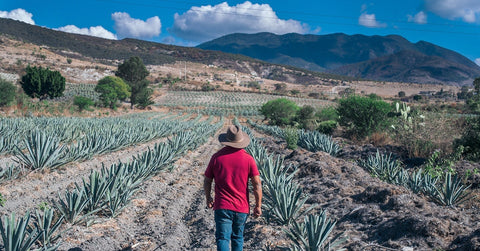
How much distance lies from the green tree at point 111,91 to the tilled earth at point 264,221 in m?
31.9

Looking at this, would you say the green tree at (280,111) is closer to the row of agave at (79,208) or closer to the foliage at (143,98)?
the foliage at (143,98)

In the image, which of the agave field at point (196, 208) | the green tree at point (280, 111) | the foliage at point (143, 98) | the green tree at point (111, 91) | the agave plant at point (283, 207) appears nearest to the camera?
the agave field at point (196, 208)

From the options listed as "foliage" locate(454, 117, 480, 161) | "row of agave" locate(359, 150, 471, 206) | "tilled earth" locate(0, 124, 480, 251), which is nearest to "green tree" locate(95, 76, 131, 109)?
"tilled earth" locate(0, 124, 480, 251)

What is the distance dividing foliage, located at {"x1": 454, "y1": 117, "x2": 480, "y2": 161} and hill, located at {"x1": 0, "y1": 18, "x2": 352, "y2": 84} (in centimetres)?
8861

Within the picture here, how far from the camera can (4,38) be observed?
74188 mm

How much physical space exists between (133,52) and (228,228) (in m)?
111

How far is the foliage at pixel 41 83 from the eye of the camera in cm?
3509

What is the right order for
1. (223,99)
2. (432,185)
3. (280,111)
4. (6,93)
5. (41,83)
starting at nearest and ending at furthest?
1. (432,185)
2. (6,93)
3. (280,111)
4. (41,83)
5. (223,99)

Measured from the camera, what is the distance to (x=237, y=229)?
9.84ft

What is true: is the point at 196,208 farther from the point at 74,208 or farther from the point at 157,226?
the point at 74,208

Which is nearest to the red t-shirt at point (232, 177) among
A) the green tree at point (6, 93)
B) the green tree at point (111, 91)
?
the green tree at point (6, 93)

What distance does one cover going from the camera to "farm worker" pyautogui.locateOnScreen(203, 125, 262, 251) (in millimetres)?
2930

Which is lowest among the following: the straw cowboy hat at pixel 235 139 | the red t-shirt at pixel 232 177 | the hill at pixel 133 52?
the red t-shirt at pixel 232 177

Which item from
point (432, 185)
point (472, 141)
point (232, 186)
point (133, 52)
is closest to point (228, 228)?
point (232, 186)
